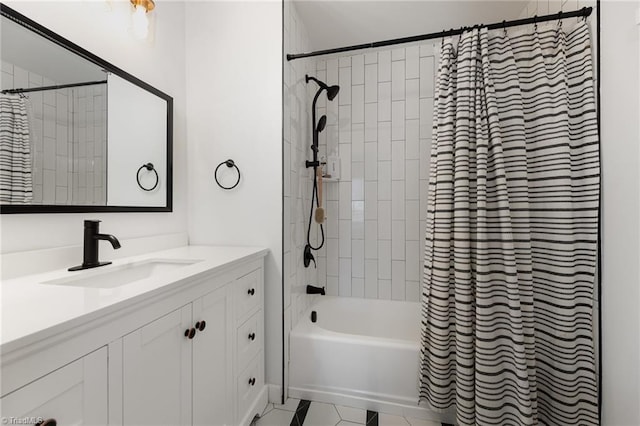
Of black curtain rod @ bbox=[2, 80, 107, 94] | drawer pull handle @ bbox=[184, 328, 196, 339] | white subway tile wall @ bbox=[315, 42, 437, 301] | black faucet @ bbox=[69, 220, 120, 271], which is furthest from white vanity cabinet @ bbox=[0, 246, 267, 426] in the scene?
white subway tile wall @ bbox=[315, 42, 437, 301]

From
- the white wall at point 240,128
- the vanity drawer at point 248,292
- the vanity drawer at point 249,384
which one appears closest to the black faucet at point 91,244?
the vanity drawer at point 248,292

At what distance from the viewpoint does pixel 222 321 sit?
47.9 inches

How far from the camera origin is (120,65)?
1.37m

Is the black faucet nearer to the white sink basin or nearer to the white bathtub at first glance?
the white sink basin

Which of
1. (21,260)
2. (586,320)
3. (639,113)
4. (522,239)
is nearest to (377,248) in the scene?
(522,239)

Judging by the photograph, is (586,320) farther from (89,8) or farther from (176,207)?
(89,8)

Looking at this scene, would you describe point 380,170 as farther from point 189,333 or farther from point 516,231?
point 189,333

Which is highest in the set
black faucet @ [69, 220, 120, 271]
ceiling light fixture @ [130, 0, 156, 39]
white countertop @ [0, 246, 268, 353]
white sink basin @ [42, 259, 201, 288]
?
ceiling light fixture @ [130, 0, 156, 39]

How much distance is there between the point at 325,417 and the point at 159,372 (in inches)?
41.1

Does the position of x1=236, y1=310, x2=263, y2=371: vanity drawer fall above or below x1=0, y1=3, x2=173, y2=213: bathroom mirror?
below

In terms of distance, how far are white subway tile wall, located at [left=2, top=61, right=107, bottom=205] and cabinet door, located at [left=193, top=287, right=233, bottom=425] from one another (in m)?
0.69

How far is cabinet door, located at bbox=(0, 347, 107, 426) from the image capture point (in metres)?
0.54

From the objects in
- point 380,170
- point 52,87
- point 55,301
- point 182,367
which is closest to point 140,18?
point 52,87

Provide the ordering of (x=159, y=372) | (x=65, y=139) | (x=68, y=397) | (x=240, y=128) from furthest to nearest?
(x=240, y=128) → (x=65, y=139) → (x=159, y=372) → (x=68, y=397)
